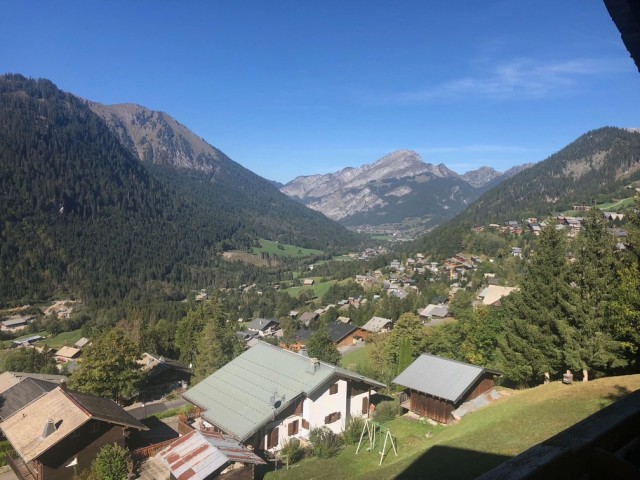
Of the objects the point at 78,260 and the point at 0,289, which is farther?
the point at 78,260

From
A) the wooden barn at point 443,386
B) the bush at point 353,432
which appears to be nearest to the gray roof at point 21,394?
the bush at point 353,432

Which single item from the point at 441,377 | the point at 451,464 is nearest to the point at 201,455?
the point at 451,464

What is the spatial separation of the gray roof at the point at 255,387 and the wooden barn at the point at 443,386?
271 centimetres

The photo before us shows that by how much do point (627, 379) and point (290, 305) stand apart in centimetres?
11140

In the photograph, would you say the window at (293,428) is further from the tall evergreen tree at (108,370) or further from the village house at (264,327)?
the village house at (264,327)

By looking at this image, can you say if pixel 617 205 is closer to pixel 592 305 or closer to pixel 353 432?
pixel 592 305

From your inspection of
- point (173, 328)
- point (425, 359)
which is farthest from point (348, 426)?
point (173, 328)

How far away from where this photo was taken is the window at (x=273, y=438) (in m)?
26.9

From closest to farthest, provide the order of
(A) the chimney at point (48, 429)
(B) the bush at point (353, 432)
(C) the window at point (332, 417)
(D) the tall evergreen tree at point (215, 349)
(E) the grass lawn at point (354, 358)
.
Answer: (A) the chimney at point (48, 429), (B) the bush at point (353, 432), (C) the window at point (332, 417), (D) the tall evergreen tree at point (215, 349), (E) the grass lawn at point (354, 358)

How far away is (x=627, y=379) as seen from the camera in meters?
22.3

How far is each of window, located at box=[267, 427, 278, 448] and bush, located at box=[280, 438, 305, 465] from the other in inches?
29.7

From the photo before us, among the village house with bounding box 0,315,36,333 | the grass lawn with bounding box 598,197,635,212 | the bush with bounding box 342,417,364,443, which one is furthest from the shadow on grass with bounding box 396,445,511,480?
the grass lawn with bounding box 598,197,635,212

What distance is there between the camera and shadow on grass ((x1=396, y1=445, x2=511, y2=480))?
1736 cm

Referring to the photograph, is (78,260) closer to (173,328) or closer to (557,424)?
(173,328)
